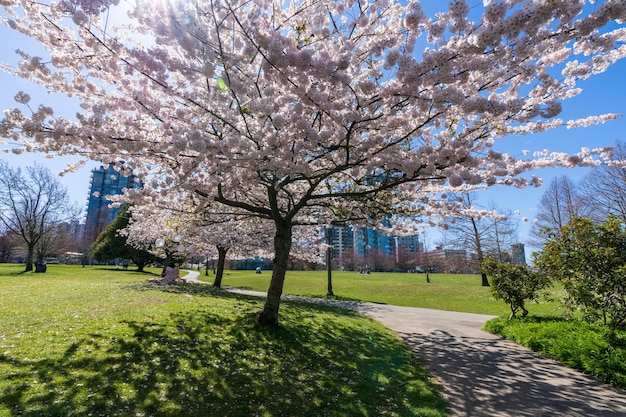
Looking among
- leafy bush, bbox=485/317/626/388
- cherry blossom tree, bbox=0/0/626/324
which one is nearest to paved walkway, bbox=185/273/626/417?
leafy bush, bbox=485/317/626/388

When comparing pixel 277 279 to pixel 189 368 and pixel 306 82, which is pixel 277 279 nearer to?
pixel 189 368

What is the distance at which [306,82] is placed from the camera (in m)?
5.07

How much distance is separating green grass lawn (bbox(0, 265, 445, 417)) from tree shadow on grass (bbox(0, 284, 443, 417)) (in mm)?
17

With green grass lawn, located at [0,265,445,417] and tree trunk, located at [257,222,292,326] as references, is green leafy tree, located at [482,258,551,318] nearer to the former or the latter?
green grass lawn, located at [0,265,445,417]

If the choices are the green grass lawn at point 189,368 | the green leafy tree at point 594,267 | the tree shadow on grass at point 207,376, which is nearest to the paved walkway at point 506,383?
the green grass lawn at point 189,368

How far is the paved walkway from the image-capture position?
4723 mm

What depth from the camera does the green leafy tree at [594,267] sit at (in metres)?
7.19

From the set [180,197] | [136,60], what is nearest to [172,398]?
[136,60]

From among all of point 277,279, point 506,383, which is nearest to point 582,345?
point 506,383

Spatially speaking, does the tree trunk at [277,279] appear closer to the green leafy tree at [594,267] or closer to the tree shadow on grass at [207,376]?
the tree shadow on grass at [207,376]

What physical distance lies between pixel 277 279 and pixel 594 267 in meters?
7.94

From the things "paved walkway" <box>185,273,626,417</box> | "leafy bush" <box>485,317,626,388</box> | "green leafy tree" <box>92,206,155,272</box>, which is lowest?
"paved walkway" <box>185,273,626,417</box>

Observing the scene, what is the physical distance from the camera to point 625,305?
7.00 m

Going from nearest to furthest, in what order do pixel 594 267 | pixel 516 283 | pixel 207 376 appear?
1. pixel 207 376
2. pixel 594 267
3. pixel 516 283
